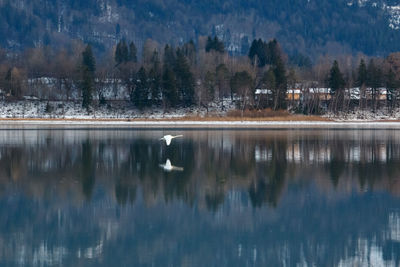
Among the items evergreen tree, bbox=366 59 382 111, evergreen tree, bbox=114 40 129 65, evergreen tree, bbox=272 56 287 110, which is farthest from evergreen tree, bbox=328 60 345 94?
evergreen tree, bbox=114 40 129 65

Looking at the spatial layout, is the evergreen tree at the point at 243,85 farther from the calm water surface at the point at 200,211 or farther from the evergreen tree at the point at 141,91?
the calm water surface at the point at 200,211

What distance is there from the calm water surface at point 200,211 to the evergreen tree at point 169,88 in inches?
2349

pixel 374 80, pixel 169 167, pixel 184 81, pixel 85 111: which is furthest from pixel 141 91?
pixel 169 167

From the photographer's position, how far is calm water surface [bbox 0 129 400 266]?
1530 centimetres

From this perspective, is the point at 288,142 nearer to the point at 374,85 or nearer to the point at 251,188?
the point at 251,188

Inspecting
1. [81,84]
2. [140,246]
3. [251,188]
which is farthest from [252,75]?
[140,246]

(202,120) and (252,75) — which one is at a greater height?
(252,75)

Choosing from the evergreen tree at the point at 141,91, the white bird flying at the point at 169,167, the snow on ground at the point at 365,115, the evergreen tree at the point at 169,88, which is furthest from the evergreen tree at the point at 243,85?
the white bird flying at the point at 169,167

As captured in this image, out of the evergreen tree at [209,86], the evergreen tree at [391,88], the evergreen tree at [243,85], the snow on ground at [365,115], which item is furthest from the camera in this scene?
the evergreen tree at [391,88]

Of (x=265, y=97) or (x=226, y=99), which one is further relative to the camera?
(x=226, y=99)

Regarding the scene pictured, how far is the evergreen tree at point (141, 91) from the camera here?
313 feet

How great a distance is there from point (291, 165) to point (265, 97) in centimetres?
6679

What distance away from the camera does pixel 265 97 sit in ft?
319

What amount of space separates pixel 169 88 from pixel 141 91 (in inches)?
172
